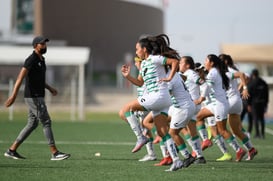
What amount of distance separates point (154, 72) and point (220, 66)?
99.1 inches

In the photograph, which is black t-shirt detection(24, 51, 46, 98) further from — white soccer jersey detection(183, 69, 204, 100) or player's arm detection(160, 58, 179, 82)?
player's arm detection(160, 58, 179, 82)

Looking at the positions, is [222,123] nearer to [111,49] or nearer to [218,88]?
[218,88]

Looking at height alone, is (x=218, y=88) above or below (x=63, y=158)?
Result: above

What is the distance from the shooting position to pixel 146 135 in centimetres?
1570

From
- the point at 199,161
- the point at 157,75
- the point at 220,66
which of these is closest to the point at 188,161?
the point at 157,75

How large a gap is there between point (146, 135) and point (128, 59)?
7742 centimetres

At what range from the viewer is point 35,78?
14.6m

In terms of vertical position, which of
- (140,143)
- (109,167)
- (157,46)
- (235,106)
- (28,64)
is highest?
(157,46)

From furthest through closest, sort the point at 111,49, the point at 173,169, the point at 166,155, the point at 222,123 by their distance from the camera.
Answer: the point at 111,49 → the point at 222,123 → the point at 166,155 → the point at 173,169

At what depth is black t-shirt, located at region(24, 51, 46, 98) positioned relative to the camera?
47.8 ft

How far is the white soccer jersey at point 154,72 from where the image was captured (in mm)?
13039

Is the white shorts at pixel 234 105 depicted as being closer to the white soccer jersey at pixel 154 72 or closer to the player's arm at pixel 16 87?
the white soccer jersey at pixel 154 72

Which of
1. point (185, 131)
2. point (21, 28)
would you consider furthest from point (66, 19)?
point (185, 131)

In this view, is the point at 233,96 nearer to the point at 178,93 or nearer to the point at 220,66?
the point at 220,66
